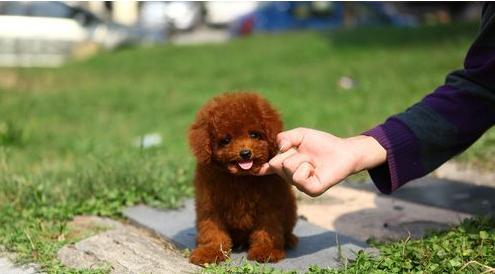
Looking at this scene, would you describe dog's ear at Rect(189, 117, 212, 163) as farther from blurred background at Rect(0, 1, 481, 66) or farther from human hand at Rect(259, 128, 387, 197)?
blurred background at Rect(0, 1, 481, 66)

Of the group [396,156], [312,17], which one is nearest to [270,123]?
[396,156]

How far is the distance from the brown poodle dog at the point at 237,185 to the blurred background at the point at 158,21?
44.8 feet

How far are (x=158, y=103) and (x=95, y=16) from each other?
1106cm

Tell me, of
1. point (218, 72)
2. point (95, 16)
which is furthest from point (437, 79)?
point (95, 16)

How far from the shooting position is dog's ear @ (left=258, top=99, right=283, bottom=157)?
278 cm

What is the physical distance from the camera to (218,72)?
12.3 meters

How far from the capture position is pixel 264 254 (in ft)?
9.46

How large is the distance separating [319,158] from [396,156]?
38cm

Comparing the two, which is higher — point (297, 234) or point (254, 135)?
point (254, 135)

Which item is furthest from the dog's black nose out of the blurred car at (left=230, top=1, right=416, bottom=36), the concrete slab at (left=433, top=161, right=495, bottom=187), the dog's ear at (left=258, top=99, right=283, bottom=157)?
the blurred car at (left=230, top=1, right=416, bottom=36)

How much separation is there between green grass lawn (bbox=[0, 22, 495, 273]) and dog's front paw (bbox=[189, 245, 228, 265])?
22.4 inches

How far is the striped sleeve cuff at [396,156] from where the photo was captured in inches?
113

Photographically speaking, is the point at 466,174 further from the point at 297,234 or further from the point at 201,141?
the point at 201,141

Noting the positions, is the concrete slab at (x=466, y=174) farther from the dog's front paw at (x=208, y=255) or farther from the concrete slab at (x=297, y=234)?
the dog's front paw at (x=208, y=255)
